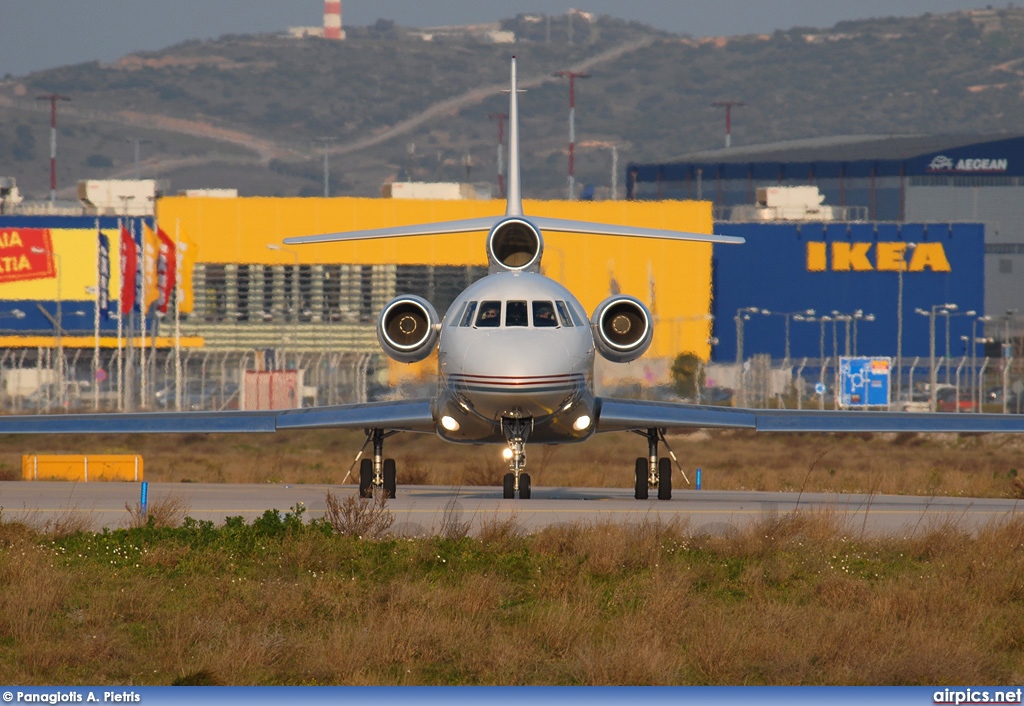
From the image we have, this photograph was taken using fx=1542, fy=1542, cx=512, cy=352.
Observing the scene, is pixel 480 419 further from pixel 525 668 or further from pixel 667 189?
pixel 667 189

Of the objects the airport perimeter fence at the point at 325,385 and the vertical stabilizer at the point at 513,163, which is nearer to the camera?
the vertical stabilizer at the point at 513,163

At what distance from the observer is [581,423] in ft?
73.8

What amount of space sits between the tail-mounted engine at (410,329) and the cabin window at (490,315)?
1.64 meters

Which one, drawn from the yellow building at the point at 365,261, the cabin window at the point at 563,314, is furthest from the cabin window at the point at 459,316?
the yellow building at the point at 365,261

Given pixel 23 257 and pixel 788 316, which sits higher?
pixel 23 257

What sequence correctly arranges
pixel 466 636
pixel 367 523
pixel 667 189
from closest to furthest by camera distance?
1. pixel 466 636
2. pixel 367 523
3. pixel 667 189

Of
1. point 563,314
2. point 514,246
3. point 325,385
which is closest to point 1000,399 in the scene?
point 325,385

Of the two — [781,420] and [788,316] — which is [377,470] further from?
[788,316]

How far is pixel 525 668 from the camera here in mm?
10016

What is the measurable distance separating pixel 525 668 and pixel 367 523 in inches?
234

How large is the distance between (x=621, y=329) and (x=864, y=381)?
39.4 metres

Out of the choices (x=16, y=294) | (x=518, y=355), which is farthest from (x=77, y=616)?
(x=16, y=294)

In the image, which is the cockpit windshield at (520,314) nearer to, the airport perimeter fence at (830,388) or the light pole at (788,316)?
the airport perimeter fence at (830,388)

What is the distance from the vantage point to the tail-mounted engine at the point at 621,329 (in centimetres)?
2272
